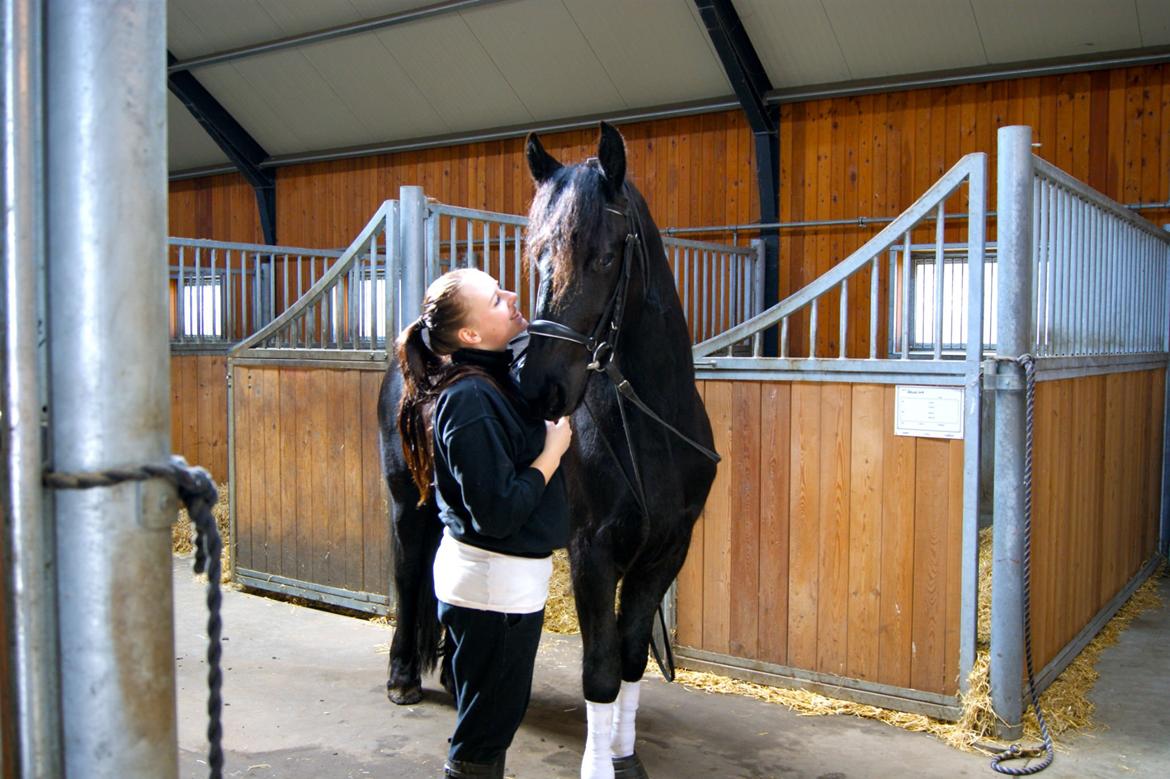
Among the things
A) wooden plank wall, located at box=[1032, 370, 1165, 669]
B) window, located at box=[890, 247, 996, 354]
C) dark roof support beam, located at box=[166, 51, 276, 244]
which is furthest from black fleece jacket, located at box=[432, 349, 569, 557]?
dark roof support beam, located at box=[166, 51, 276, 244]

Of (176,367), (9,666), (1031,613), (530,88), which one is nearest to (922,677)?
(1031,613)

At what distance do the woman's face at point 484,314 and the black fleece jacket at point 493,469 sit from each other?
25 millimetres

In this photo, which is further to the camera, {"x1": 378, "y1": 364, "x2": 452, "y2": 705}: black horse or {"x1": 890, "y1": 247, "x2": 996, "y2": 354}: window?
{"x1": 890, "y1": 247, "x2": 996, "y2": 354}: window

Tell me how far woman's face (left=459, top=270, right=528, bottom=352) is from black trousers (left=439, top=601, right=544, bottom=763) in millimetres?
432

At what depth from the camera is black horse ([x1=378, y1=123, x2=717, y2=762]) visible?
1.83m

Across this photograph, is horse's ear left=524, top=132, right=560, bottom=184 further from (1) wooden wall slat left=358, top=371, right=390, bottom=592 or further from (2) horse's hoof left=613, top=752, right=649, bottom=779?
(1) wooden wall slat left=358, top=371, right=390, bottom=592

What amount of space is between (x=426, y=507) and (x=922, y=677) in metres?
1.50

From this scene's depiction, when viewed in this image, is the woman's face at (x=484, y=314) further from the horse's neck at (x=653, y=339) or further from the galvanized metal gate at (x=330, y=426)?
the galvanized metal gate at (x=330, y=426)

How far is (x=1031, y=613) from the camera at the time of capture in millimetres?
2652

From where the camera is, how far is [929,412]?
2.64 meters

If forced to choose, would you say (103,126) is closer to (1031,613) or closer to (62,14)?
(62,14)

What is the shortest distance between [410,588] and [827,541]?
49.3 inches

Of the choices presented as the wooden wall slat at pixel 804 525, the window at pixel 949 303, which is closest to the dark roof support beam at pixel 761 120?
the window at pixel 949 303

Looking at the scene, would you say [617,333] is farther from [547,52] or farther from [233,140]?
[233,140]
